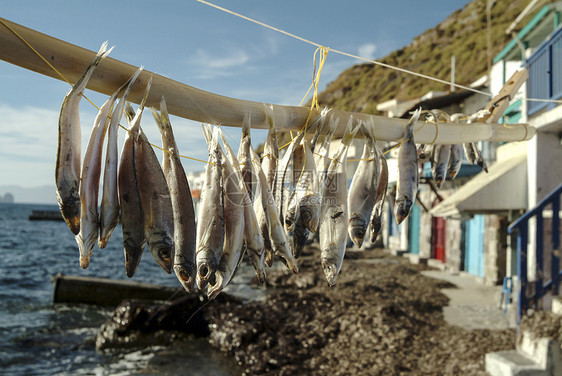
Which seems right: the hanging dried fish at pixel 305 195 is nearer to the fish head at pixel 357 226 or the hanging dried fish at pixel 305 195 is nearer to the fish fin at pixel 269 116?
the fish fin at pixel 269 116

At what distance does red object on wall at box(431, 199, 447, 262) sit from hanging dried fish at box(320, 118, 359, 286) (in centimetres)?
2180

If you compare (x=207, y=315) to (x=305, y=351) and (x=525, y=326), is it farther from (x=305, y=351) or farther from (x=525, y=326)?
(x=525, y=326)

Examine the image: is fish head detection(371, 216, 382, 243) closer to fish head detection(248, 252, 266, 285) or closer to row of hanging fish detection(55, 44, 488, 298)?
row of hanging fish detection(55, 44, 488, 298)

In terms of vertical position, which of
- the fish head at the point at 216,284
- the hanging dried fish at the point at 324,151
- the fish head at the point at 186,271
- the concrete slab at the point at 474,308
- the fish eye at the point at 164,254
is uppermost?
the hanging dried fish at the point at 324,151

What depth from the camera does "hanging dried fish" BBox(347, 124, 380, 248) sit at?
264cm

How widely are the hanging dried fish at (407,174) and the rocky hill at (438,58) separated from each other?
3715 centimetres

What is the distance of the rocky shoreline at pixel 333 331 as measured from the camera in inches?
394

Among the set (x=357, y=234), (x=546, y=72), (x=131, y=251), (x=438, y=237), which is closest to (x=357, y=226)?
(x=357, y=234)

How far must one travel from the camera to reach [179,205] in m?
2.13

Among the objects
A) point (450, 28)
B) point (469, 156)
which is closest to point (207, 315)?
point (469, 156)

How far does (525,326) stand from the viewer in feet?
26.0

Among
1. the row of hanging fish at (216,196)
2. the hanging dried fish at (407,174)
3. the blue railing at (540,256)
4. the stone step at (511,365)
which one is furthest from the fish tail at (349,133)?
the blue railing at (540,256)

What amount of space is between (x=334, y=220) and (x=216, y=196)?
0.76 m

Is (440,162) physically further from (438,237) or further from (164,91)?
(438,237)
